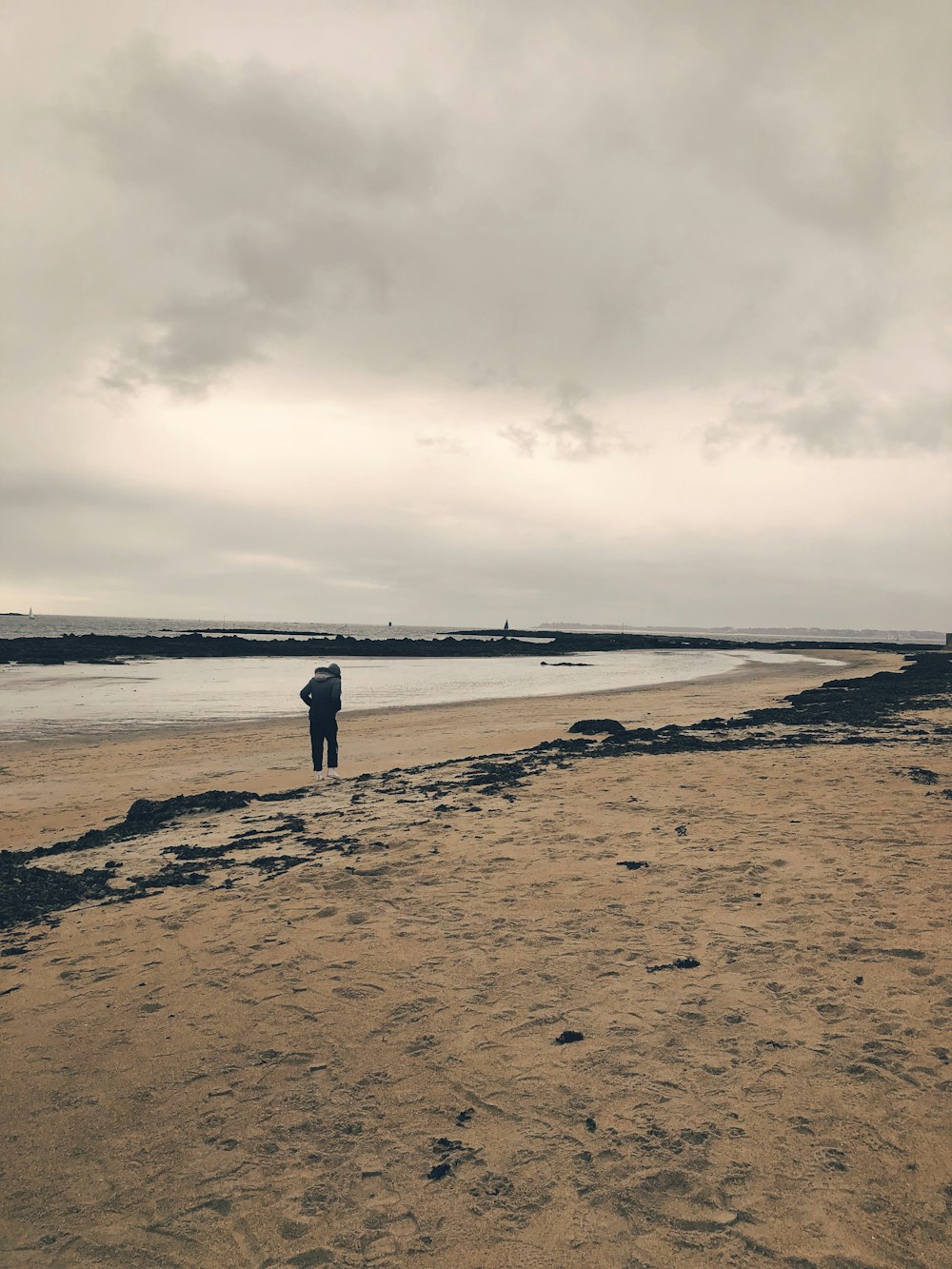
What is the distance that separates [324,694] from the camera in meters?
13.3

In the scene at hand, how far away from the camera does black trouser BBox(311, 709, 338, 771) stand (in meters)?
13.2

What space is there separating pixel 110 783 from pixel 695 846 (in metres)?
10.4

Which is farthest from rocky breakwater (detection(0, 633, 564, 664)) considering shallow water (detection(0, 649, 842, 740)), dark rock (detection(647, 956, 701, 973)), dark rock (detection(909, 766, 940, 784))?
dark rock (detection(647, 956, 701, 973))

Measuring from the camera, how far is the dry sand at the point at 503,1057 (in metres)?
3.24

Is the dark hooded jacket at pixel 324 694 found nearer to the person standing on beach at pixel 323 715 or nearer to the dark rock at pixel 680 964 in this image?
the person standing on beach at pixel 323 715

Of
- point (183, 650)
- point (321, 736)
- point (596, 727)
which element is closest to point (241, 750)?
point (321, 736)

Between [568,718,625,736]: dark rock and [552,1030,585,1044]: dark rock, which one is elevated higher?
[568,718,625,736]: dark rock

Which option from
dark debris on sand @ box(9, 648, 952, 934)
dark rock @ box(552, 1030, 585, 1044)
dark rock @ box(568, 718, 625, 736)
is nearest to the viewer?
dark rock @ box(552, 1030, 585, 1044)

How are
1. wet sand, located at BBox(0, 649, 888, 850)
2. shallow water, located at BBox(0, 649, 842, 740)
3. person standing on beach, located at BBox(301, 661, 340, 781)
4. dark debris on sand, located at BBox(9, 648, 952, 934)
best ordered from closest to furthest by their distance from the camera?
dark debris on sand, located at BBox(9, 648, 952, 934) → wet sand, located at BBox(0, 649, 888, 850) → person standing on beach, located at BBox(301, 661, 340, 781) → shallow water, located at BBox(0, 649, 842, 740)

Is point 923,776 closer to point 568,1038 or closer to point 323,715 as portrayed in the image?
point 568,1038

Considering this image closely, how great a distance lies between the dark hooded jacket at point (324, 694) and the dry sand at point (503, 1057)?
4352mm

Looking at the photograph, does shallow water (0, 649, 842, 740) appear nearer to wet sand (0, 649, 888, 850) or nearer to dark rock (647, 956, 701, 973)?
wet sand (0, 649, 888, 850)

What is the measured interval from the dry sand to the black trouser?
4.23 m

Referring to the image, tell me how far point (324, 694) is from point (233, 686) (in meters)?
21.6
